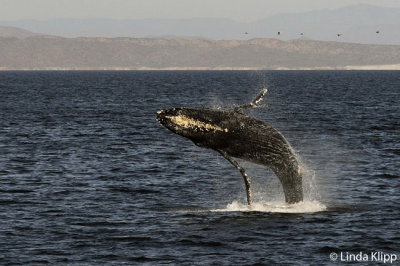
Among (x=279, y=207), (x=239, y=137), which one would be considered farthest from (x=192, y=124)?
(x=279, y=207)

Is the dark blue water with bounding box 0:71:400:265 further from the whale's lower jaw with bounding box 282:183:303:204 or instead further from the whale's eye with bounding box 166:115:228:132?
the whale's eye with bounding box 166:115:228:132

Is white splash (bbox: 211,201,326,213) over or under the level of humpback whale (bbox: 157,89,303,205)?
under

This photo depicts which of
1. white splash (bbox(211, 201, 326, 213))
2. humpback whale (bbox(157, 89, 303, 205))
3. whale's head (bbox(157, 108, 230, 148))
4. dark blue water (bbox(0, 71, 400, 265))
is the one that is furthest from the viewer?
white splash (bbox(211, 201, 326, 213))

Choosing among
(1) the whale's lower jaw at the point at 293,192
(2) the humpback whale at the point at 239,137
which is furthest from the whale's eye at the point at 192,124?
(1) the whale's lower jaw at the point at 293,192

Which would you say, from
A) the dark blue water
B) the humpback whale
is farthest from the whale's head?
the dark blue water

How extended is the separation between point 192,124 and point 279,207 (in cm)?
737

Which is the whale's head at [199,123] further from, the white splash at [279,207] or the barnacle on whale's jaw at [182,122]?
the white splash at [279,207]

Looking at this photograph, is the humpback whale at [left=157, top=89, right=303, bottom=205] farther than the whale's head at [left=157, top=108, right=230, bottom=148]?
Yes

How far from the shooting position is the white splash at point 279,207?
31.8 metres

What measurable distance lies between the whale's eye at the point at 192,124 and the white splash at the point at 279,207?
566 centimetres

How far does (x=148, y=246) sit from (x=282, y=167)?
5292 millimetres

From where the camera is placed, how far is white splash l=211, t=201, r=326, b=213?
104 ft

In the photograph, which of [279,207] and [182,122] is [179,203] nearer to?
[279,207]

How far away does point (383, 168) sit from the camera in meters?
45.3
